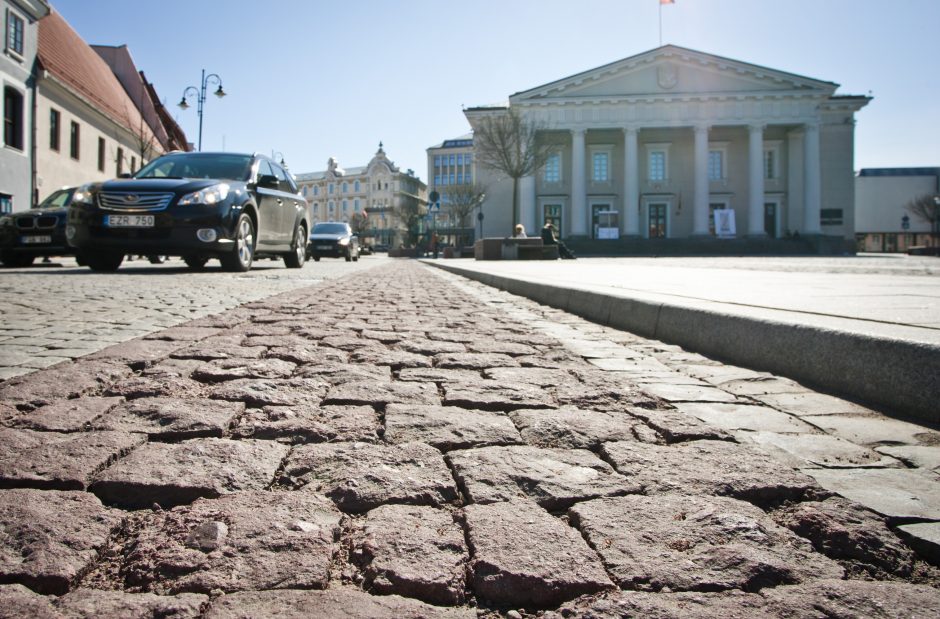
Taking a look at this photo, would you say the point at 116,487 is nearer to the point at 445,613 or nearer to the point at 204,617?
the point at 204,617

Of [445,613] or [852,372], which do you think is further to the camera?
[852,372]

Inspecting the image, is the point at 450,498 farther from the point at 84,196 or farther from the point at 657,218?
the point at 657,218

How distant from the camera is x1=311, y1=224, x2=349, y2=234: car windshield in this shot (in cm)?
2766

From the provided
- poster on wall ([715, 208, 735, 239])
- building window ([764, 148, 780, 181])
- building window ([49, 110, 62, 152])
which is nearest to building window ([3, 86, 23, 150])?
building window ([49, 110, 62, 152])

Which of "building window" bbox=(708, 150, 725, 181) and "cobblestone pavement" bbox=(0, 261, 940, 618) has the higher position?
"building window" bbox=(708, 150, 725, 181)

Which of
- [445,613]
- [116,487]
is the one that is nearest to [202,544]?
[116,487]

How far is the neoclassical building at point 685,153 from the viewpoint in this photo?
152ft

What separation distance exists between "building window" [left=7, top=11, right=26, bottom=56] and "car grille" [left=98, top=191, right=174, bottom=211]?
18.2 m

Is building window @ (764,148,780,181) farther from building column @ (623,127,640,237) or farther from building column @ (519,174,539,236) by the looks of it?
building column @ (519,174,539,236)

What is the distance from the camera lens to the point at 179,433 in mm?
2174

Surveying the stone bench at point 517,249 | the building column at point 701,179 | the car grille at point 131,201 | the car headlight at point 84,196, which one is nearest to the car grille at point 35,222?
the car headlight at point 84,196

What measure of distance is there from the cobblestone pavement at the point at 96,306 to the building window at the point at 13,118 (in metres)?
17.0

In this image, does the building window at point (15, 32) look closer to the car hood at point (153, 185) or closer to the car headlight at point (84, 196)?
the car headlight at point (84, 196)

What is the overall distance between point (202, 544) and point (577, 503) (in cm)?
83
